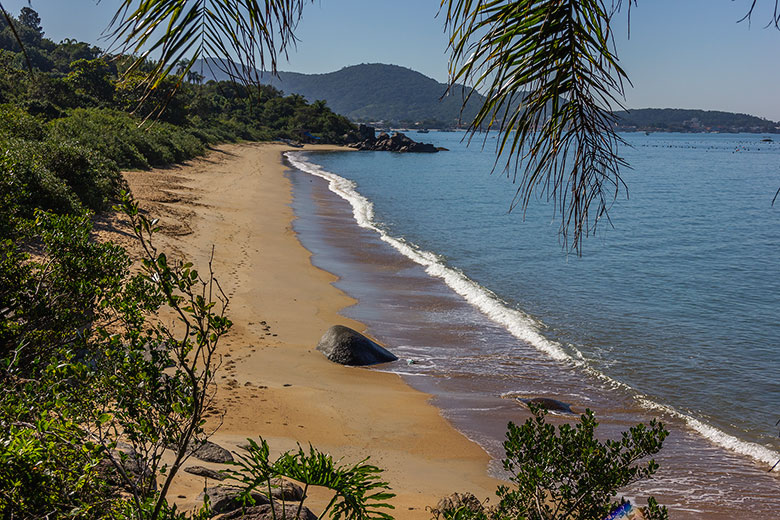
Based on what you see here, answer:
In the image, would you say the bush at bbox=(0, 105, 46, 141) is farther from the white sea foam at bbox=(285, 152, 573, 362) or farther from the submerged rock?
the submerged rock

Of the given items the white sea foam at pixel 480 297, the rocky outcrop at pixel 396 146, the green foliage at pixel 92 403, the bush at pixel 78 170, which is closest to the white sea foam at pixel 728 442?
the white sea foam at pixel 480 297

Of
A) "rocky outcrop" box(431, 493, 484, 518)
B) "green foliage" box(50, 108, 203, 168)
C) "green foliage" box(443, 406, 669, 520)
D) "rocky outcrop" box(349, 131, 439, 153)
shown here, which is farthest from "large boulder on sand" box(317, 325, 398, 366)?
"rocky outcrop" box(349, 131, 439, 153)

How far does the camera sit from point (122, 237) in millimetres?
14594

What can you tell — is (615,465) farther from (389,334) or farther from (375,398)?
(389,334)

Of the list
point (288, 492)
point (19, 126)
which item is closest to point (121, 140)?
point (19, 126)

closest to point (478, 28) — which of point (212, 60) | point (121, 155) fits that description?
point (212, 60)

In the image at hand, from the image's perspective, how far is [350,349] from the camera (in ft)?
34.2

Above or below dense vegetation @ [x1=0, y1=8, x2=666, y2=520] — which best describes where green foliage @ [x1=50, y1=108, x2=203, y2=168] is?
above

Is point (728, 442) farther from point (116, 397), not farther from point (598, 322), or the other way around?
point (116, 397)

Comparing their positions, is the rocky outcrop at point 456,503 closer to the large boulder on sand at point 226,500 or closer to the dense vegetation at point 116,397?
the dense vegetation at point 116,397

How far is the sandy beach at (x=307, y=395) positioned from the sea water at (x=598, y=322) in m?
0.71

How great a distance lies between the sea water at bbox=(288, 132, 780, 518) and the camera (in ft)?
28.4

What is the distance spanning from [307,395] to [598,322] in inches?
312

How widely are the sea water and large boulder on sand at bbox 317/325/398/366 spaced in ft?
1.13
